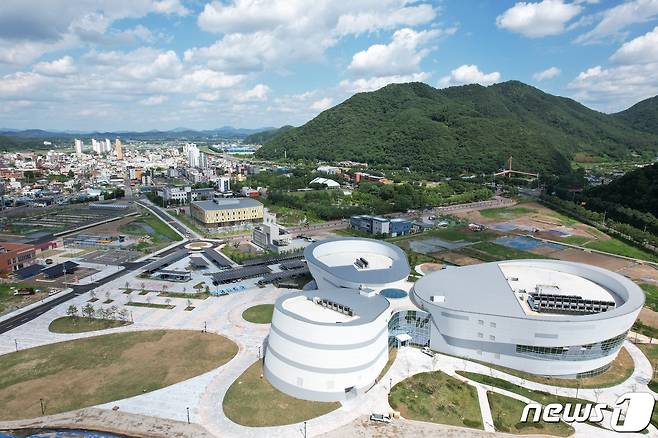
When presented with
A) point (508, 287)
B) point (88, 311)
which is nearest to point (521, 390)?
point (508, 287)

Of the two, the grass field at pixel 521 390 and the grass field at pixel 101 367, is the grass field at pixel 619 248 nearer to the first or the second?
the grass field at pixel 521 390

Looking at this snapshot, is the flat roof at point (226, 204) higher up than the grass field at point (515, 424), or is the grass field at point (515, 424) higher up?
the flat roof at point (226, 204)

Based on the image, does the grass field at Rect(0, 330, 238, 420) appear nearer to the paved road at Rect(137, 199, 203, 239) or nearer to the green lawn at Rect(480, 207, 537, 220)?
the paved road at Rect(137, 199, 203, 239)

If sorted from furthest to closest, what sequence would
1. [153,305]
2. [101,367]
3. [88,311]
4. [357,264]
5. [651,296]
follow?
[651,296] < [153,305] < [357,264] < [88,311] < [101,367]

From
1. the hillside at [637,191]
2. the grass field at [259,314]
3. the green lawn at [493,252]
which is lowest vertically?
the grass field at [259,314]

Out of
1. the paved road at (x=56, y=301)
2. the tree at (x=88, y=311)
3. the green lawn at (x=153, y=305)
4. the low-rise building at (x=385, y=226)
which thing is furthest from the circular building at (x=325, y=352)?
the low-rise building at (x=385, y=226)

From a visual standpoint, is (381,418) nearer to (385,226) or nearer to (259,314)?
(259,314)

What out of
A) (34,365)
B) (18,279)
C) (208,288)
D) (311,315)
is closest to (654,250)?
(311,315)
